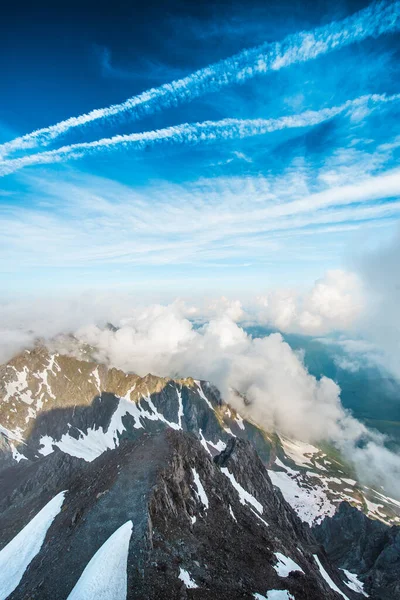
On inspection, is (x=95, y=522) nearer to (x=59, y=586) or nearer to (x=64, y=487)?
(x=59, y=586)

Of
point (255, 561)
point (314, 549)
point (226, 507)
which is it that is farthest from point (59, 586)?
point (314, 549)

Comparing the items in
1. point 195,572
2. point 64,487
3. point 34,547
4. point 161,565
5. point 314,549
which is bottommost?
point 314,549

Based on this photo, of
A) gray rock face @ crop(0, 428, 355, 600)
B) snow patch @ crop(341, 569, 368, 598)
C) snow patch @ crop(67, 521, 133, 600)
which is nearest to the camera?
snow patch @ crop(67, 521, 133, 600)

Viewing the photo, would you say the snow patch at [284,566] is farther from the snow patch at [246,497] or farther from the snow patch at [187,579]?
the snow patch at [246,497]

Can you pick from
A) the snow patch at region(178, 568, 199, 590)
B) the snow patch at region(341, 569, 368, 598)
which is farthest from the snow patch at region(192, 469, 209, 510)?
the snow patch at region(341, 569, 368, 598)

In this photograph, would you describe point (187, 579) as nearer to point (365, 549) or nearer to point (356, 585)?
point (356, 585)

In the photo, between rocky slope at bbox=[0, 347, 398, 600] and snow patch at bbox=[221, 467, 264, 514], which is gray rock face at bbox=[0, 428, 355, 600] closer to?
rocky slope at bbox=[0, 347, 398, 600]

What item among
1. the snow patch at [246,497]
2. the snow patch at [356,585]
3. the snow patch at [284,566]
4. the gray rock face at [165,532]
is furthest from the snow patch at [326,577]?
the snow patch at [284,566]
